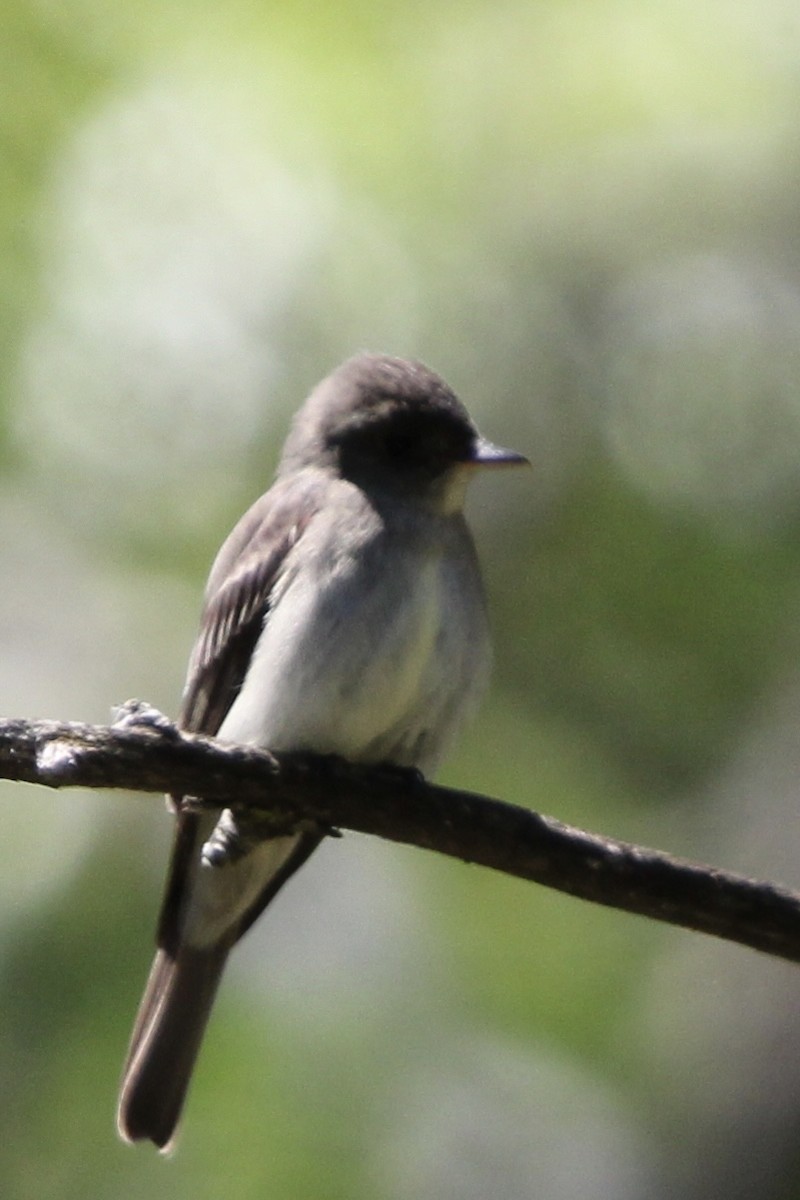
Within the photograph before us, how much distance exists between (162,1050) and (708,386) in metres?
2.95

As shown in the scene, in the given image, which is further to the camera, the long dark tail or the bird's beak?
the long dark tail

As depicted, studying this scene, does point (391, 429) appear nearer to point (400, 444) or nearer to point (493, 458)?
point (400, 444)

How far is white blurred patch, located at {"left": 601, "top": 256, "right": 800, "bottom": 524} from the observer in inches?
224

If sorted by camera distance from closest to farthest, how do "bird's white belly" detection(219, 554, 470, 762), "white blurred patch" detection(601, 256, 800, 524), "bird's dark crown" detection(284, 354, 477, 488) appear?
"bird's white belly" detection(219, 554, 470, 762)
"bird's dark crown" detection(284, 354, 477, 488)
"white blurred patch" detection(601, 256, 800, 524)

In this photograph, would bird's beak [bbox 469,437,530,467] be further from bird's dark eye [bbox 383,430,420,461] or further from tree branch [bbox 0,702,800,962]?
tree branch [bbox 0,702,800,962]

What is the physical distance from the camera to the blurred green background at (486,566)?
15.7 ft

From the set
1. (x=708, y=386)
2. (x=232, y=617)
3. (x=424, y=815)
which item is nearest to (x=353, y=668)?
(x=232, y=617)

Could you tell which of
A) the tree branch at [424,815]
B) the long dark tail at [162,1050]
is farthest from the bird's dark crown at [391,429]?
the long dark tail at [162,1050]

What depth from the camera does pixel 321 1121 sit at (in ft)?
15.1

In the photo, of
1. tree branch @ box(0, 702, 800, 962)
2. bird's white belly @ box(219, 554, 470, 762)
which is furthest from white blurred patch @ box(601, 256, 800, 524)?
tree branch @ box(0, 702, 800, 962)

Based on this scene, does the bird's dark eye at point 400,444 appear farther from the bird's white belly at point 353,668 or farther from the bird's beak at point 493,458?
the bird's white belly at point 353,668

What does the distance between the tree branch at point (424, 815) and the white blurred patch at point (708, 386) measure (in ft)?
8.22

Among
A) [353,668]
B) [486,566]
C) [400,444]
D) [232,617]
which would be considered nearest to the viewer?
[353,668]

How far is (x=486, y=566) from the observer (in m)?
5.88
